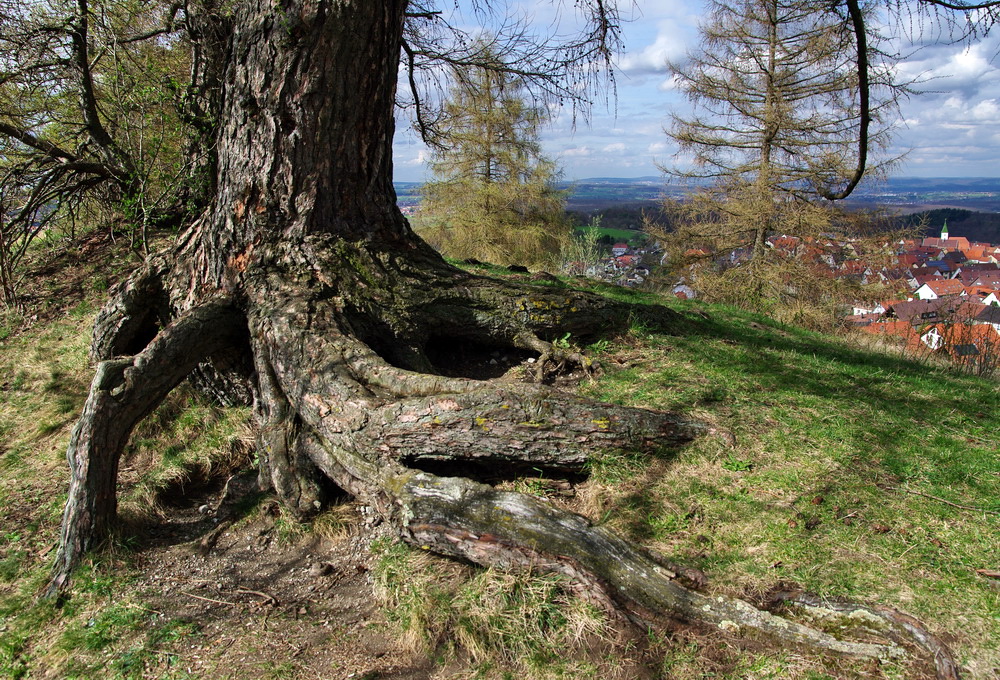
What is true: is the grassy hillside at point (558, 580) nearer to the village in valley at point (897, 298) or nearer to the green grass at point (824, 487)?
the green grass at point (824, 487)

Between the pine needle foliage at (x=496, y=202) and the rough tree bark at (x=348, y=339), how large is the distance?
21.2 metres

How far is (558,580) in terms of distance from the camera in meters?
2.91

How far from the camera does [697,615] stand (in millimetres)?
2668

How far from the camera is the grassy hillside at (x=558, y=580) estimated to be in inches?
106

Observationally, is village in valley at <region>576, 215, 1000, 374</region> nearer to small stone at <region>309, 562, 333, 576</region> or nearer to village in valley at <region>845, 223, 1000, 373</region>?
village in valley at <region>845, 223, 1000, 373</region>

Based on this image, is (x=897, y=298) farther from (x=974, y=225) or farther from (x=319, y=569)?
(x=974, y=225)

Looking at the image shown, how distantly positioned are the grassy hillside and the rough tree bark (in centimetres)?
19

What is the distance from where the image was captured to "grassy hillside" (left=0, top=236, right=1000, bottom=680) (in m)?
2.69

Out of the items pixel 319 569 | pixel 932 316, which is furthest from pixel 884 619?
pixel 932 316

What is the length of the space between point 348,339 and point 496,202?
2352 cm

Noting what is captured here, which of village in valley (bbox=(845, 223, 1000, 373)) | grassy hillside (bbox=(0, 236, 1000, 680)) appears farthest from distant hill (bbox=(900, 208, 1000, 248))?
grassy hillside (bbox=(0, 236, 1000, 680))

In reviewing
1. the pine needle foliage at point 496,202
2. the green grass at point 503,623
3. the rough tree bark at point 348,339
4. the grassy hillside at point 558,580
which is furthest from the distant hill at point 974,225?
the green grass at point 503,623

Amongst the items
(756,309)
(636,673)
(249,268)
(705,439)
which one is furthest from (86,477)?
(756,309)

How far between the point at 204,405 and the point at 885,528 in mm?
4984
